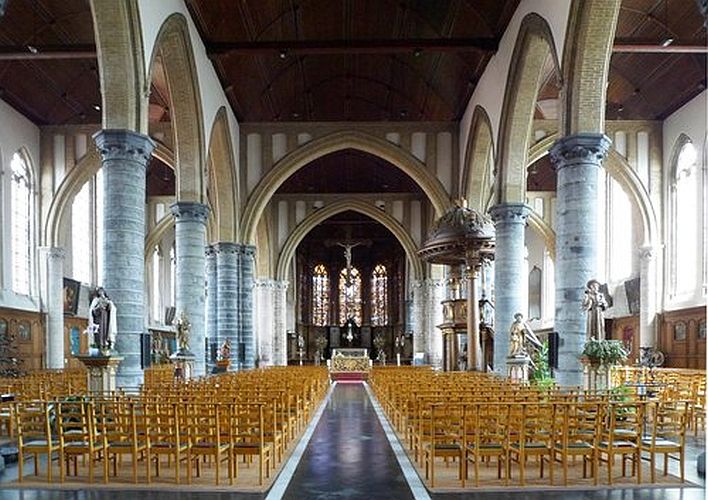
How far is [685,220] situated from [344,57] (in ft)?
43.0

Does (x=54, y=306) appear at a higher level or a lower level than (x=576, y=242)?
lower

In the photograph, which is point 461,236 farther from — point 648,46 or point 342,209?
point 342,209

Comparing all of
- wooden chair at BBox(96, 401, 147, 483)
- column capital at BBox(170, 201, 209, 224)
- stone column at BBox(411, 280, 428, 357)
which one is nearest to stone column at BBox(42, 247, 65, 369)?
column capital at BBox(170, 201, 209, 224)

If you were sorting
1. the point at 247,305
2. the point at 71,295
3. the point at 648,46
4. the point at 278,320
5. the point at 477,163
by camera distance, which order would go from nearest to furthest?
the point at 648,46 < the point at 477,163 < the point at 71,295 < the point at 247,305 < the point at 278,320

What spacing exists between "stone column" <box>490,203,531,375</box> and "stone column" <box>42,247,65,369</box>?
15.7 metres

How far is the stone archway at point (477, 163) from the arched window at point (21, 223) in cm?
1594

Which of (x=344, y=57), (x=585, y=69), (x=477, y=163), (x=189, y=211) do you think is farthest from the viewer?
(x=477, y=163)

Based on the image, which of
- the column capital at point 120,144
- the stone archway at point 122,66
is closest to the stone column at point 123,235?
the column capital at point 120,144

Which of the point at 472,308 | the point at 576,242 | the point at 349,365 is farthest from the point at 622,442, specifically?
the point at 349,365

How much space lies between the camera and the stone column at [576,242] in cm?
1554

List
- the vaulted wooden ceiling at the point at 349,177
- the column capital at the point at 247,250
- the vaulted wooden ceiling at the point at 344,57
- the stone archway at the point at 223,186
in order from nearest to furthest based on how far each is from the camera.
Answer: the vaulted wooden ceiling at the point at 344,57 < the stone archway at the point at 223,186 < the column capital at the point at 247,250 < the vaulted wooden ceiling at the point at 349,177

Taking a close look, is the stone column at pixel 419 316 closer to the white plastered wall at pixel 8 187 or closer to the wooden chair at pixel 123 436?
the white plastered wall at pixel 8 187

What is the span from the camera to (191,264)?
23.2 m

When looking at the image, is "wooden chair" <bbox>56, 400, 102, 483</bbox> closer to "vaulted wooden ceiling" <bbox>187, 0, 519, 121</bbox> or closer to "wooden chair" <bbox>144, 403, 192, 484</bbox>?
"wooden chair" <bbox>144, 403, 192, 484</bbox>
